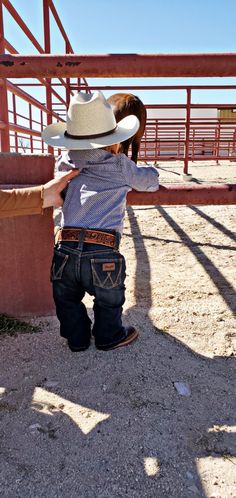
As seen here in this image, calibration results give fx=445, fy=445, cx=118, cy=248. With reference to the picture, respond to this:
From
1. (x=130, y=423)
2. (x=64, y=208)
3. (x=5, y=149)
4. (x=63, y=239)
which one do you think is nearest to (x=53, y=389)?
(x=130, y=423)

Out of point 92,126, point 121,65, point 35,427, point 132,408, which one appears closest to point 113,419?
point 132,408

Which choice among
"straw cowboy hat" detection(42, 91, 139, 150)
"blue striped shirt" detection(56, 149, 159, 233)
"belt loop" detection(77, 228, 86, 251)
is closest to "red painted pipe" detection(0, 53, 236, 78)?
"straw cowboy hat" detection(42, 91, 139, 150)

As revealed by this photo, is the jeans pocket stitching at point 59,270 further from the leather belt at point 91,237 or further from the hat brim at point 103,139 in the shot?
the hat brim at point 103,139

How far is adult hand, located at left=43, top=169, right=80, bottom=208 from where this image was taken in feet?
5.39

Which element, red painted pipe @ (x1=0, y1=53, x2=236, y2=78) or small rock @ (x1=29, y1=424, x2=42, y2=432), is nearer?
small rock @ (x1=29, y1=424, x2=42, y2=432)

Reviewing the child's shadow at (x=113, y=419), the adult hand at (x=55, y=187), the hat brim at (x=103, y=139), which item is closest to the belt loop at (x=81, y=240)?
the adult hand at (x=55, y=187)

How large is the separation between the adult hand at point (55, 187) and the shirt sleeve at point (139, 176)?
188mm

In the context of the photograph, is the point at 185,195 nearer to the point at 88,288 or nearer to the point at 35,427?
the point at 88,288

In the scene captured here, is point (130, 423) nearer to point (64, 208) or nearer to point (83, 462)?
point (83, 462)

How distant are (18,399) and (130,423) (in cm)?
39

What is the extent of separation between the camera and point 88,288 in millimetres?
1714

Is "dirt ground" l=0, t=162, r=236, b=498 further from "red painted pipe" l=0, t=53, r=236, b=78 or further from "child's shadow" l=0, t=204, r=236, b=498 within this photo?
"red painted pipe" l=0, t=53, r=236, b=78

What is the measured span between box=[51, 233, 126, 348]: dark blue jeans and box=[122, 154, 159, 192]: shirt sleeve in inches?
10.8

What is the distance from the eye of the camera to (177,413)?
1.42m
